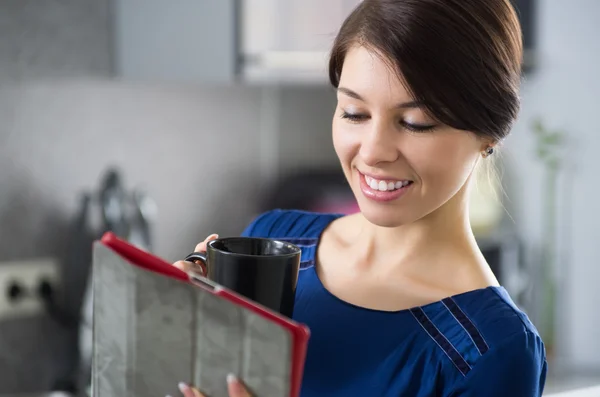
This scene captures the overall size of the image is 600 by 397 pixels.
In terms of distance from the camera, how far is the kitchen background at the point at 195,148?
2182mm

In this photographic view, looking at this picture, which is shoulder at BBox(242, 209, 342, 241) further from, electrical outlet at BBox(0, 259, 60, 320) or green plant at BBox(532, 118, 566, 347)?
green plant at BBox(532, 118, 566, 347)

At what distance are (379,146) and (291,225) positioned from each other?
0.89ft

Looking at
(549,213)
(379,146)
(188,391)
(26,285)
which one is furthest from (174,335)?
(549,213)

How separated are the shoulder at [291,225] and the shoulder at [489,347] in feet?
0.72

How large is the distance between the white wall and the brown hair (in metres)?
2.05

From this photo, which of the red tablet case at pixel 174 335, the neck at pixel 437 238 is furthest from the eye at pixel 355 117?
the red tablet case at pixel 174 335

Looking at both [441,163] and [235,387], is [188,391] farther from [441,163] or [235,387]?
[441,163]

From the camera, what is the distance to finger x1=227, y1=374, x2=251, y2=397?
63cm

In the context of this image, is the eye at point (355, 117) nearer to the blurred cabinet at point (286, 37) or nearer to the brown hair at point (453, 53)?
the brown hair at point (453, 53)

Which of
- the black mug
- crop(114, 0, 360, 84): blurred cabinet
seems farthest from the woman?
crop(114, 0, 360, 84): blurred cabinet

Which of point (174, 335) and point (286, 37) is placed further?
point (286, 37)

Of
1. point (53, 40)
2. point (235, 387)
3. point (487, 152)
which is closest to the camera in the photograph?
point (235, 387)

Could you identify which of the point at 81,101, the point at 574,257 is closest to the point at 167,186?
the point at 81,101

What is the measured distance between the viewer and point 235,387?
0.63 meters
